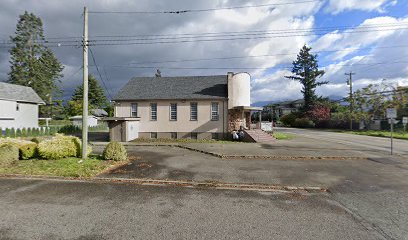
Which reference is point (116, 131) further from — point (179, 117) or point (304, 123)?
point (304, 123)

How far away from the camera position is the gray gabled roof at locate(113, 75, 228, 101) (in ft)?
78.8

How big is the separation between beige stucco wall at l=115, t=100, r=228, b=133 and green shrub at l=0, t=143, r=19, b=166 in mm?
13173

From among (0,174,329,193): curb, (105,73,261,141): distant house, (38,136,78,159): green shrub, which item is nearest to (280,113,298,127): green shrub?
(105,73,261,141): distant house

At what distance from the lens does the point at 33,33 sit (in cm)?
4616

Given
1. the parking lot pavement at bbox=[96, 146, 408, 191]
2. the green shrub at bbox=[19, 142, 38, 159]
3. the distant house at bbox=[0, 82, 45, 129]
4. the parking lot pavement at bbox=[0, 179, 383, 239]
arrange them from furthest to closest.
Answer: the distant house at bbox=[0, 82, 45, 129]
the green shrub at bbox=[19, 142, 38, 159]
the parking lot pavement at bbox=[96, 146, 408, 191]
the parking lot pavement at bbox=[0, 179, 383, 239]

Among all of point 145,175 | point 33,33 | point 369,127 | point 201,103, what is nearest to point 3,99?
point 33,33

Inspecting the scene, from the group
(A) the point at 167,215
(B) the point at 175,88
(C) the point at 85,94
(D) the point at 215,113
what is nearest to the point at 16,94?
(B) the point at 175,88

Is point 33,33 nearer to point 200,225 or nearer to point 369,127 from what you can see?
point 200,225

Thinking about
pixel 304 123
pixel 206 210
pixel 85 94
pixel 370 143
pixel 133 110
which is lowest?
pixel 206 210

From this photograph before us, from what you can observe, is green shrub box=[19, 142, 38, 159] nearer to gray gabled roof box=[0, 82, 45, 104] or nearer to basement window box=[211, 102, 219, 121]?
basement window box=[211, 102, 219, 121]

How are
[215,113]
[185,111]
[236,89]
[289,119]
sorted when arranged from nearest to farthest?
1. [236,89]
2. [215,113]
3. [185,111]
4. [289,119]

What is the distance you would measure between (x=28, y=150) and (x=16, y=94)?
2843 cm

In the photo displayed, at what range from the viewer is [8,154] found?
35.7 ft

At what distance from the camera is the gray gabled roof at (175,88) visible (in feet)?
78.8
